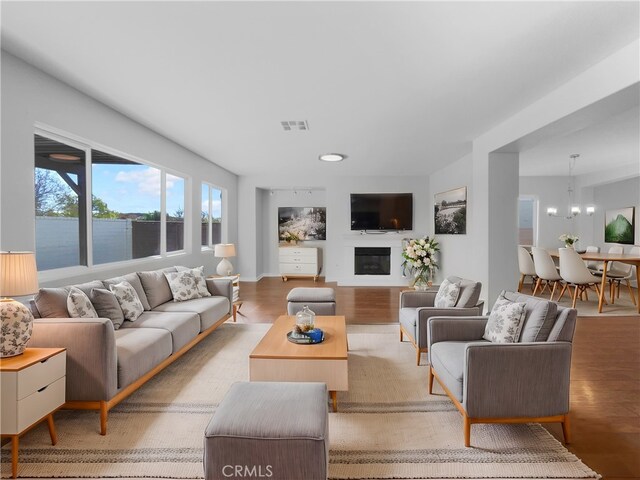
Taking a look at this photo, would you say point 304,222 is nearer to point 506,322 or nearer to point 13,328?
point 506,322

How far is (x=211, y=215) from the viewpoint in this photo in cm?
703

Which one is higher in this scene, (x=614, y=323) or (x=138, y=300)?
(x=138, y=300)

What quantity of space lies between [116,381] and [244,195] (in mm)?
6438

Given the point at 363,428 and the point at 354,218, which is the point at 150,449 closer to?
the point at 363,428

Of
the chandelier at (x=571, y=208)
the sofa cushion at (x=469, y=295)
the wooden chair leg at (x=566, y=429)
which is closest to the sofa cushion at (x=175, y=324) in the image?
the sofa cushion at (x=469, y=295)

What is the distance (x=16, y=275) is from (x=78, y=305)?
63 cm

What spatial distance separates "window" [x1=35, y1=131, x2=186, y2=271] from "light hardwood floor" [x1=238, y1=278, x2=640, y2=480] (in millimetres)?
1805

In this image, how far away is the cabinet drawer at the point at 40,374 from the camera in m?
1.82

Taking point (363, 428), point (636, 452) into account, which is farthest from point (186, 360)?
point (636, 452)

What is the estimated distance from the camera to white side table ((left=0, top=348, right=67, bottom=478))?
5.84 feet

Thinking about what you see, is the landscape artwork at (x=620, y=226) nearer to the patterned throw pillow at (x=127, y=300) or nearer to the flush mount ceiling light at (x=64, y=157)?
the patterned throw pillow at (x=127, y=300)

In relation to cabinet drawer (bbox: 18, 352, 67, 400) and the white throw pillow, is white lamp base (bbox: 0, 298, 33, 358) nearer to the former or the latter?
cabinet drawer (bbox: 18, 352, 67, 400)

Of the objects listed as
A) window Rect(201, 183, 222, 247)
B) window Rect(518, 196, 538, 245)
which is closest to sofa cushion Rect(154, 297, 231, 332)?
window Rect(201, 183, 222, 247)

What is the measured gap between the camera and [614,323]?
4637 millimetres
